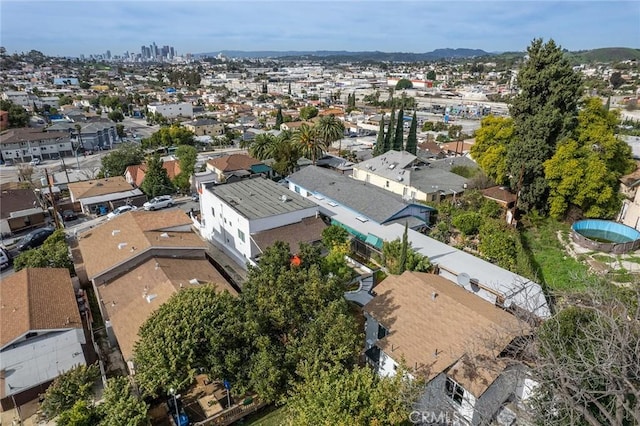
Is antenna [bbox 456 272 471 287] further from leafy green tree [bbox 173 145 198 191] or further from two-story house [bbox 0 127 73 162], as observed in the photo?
two-story house [bbox 0 127 73 162]

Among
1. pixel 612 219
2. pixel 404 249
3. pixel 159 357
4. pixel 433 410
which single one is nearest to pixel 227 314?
pixel 159 357

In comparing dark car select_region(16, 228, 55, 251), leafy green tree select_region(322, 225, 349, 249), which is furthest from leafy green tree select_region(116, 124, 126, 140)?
leafy green tree select_region(322, 225, 349, 249)

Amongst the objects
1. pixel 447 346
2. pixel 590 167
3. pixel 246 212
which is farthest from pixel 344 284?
Result: pixel 590 167

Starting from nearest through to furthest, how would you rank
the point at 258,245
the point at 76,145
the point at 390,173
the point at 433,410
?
the point at 433,410, the point at 258,245, the point at 390,173, the point at 76,145

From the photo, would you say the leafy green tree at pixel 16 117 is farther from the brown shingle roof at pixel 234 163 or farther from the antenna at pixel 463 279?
the antenna at pixel 463 279

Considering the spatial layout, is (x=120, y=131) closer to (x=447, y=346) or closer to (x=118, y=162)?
(x=118, y=162)

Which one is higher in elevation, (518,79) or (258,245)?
(518,79)

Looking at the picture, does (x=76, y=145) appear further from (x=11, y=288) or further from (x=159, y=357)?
(x=159, y=357)
